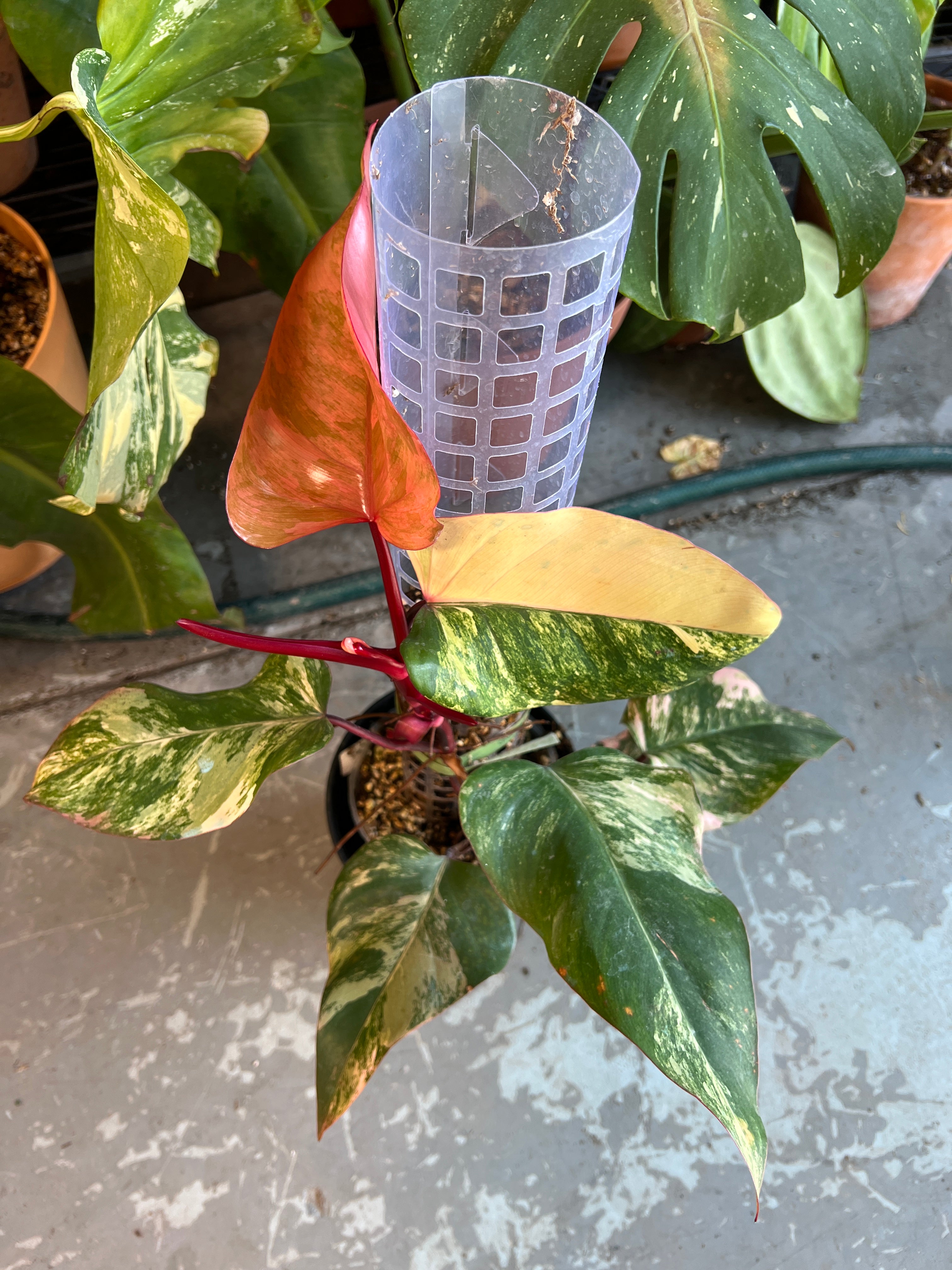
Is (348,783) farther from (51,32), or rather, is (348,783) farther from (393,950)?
(51,32)

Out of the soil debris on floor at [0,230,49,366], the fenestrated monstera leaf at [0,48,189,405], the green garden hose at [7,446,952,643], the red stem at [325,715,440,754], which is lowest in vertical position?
the green garden hose at [7,446,952,643]

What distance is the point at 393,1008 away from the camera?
72 cm

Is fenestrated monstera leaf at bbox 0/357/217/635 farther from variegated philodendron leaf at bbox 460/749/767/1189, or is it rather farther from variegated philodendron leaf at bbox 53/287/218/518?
variegated philodendron leaf at bbox 460/749/767/1189

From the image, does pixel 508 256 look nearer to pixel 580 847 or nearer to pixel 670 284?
pixel 670 284

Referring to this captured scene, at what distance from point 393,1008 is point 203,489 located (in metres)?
0.95

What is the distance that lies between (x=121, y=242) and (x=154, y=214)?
29 mm

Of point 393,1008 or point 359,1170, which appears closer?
point 393,1008

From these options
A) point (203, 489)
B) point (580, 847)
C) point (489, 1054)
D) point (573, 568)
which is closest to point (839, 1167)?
point (489, 1054)

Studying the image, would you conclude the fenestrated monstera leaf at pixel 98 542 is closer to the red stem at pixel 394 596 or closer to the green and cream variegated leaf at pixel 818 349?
the red stem at pixel 394 596

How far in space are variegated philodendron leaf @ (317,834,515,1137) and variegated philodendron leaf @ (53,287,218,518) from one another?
0.37 metres

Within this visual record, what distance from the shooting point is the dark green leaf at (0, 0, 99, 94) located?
29.4 inches

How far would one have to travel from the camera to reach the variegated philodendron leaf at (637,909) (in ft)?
1.78

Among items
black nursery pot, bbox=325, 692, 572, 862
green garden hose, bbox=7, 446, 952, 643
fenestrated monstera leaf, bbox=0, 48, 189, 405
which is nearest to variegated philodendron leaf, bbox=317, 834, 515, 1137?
black nursery pot, bbox=325, 692, 572, 862

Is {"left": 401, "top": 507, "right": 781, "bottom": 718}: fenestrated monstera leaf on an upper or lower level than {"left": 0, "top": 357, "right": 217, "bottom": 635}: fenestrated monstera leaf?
upper
